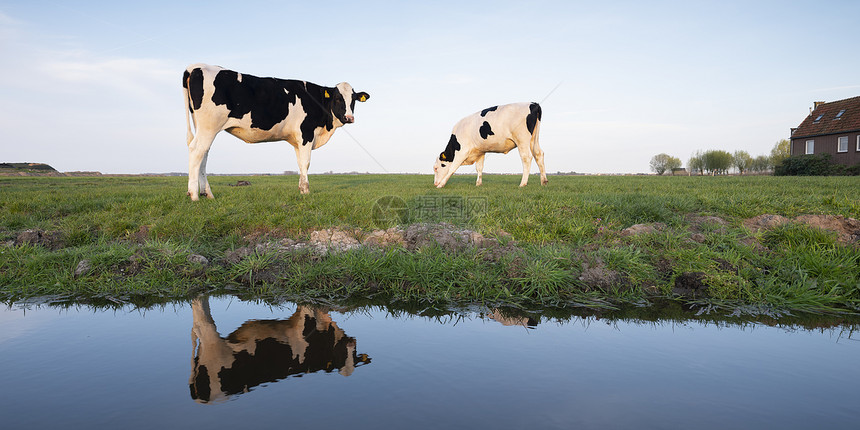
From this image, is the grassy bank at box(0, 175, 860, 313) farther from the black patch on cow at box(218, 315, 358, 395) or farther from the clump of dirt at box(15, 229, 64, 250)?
the black patch on cow at box(218, 315, 358, 395)

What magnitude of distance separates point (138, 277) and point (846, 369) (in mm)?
6254

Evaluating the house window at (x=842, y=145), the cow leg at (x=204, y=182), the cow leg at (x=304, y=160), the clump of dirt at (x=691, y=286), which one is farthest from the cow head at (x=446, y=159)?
the house window at (x=842, y=145)

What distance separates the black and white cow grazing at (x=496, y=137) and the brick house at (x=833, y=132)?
34536 millimetres

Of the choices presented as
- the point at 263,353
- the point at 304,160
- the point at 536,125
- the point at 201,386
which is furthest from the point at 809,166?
the point at 201,386

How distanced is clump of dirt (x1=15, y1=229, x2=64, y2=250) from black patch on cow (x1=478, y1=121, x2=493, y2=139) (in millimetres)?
11645

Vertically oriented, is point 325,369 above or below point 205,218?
below

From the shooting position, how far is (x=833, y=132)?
3747cm

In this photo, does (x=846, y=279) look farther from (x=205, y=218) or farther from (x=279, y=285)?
(x=205, y=218)

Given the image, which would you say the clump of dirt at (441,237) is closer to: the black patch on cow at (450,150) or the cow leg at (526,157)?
the cow leg at (526,157)

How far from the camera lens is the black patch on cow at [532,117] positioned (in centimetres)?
1515

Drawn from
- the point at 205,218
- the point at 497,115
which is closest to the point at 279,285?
the point at 205,218

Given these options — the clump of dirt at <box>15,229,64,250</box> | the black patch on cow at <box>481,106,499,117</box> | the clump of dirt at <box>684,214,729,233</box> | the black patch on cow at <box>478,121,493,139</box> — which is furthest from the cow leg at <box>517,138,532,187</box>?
the clump of dirt at <box>15,229,64,250</box>

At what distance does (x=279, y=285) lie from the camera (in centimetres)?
510
